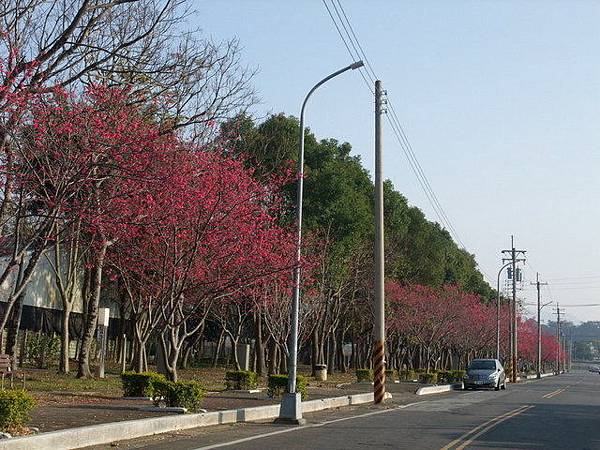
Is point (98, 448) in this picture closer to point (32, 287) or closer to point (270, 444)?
point (270, 444)

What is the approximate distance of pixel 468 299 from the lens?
7825 centimetres

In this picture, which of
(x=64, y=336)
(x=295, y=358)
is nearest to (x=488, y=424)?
(x=295, y=358)

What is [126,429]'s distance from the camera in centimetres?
1620

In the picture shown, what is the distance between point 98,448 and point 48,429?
1375 mm

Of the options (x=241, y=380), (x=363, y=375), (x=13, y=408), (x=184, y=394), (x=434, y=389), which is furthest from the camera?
(x=363, y=375)

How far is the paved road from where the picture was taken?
16125mm

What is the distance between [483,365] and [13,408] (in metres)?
40.4

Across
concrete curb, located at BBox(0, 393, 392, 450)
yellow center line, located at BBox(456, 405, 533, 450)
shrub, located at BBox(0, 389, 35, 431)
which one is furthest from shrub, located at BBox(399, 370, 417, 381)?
shrub, located at BBox(0, 389, 35, 431)

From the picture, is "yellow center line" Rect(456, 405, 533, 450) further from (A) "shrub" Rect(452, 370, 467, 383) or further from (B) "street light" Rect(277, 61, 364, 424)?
(A) "shrub" Rect(452, 370, 467, 383)

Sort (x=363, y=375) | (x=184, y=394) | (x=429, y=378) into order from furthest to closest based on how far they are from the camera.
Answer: (x=429, y=378)
(x=363, y=375)
(x=184, y=394)

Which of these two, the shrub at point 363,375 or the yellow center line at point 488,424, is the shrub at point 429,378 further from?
the yellow center line at point 488,424

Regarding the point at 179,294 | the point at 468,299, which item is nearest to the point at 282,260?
the point at 179,294

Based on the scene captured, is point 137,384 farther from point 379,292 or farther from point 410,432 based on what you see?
point 379,292

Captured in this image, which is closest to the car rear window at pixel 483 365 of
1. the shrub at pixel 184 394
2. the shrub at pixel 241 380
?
the shrub at pixel 241 380
